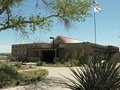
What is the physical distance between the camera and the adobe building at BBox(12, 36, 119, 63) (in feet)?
151

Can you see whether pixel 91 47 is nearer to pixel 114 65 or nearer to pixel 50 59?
pixel 50 59

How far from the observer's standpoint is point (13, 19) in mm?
21609

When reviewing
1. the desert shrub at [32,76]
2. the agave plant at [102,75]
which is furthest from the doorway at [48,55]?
the agave plant at [102,75]

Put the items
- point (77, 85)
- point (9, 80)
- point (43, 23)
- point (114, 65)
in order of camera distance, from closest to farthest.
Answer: point (114, 65) < point (77, 85) < point (9, 80) < point (43, 23)

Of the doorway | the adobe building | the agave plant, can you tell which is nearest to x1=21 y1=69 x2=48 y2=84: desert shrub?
the agave plant

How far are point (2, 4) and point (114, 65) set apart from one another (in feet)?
43.6

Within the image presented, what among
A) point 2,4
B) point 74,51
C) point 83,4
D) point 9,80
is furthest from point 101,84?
point 74,51

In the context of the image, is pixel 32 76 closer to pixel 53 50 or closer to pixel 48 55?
pixel 53 50

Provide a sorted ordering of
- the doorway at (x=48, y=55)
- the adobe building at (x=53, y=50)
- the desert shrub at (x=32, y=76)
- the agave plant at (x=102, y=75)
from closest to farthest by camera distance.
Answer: the agave plant at (x=102, y=75)
the desert shrub at (x=32, y=76)
the adobe building at (x=53, y=50)
the doorway at (x=48, y=55)

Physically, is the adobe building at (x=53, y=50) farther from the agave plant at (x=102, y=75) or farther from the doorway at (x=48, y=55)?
the agave plant at (x=102, y=75)

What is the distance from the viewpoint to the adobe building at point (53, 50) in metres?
46.1

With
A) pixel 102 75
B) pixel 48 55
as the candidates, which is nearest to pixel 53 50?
pixel 48 55

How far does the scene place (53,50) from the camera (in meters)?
50.7

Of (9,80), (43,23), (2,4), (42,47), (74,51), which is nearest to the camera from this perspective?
(9,80)
